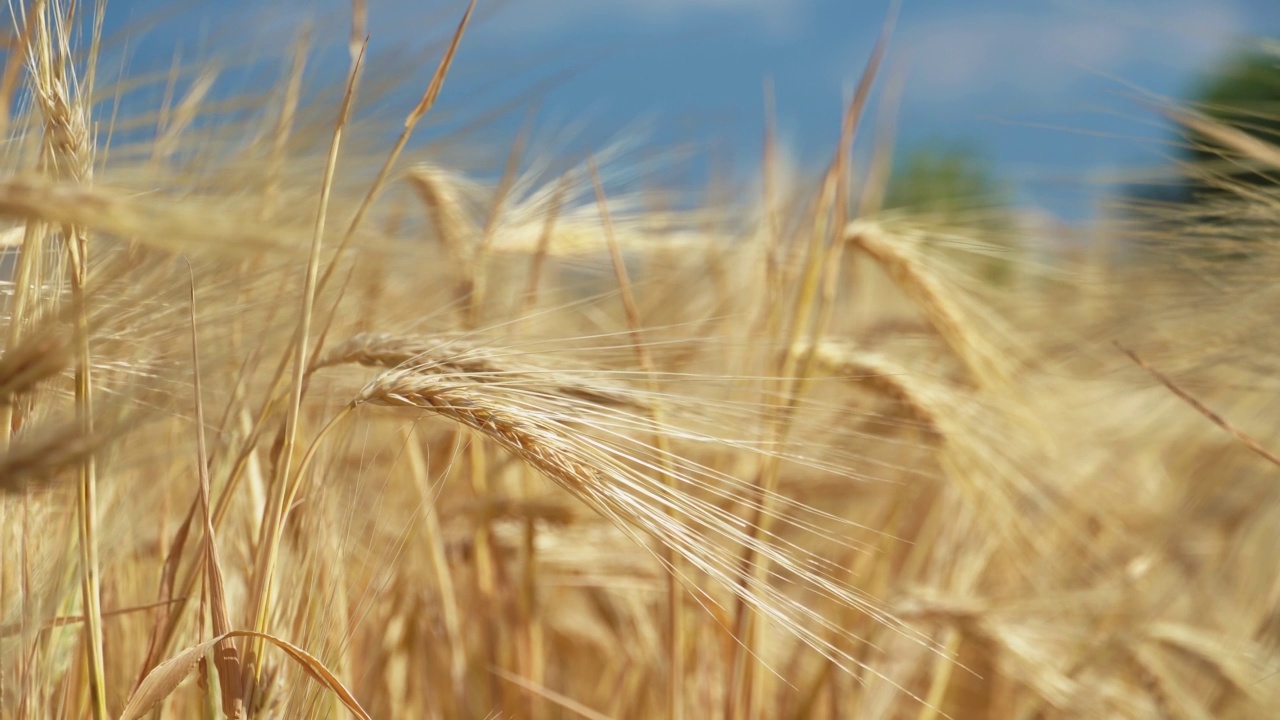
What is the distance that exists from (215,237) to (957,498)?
4.59 ft

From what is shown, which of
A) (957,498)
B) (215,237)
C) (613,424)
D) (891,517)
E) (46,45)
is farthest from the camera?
(957,498)

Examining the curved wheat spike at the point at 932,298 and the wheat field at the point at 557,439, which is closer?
the wheat field at the point at 557,439

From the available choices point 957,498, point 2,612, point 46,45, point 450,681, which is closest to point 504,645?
point 450,681

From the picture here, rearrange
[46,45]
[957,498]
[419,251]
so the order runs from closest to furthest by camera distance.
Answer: [419,251] → [46,45] → [957,498]

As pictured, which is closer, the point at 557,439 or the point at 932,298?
the point at 557,439

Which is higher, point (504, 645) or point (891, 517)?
point (891, 517)

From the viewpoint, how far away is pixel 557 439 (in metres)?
0.64

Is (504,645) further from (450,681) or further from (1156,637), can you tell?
(1156,637)

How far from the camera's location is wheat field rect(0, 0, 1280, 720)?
0.62m

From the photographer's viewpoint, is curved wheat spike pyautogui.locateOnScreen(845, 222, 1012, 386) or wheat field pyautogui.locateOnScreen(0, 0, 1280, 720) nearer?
wheat field pyautogui.locateOnScreen(0, 0, 1280, 720)

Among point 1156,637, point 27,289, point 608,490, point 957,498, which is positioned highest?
point 27,289

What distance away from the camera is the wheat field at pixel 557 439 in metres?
0.62

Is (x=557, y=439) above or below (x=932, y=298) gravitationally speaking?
below

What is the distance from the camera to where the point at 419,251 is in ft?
→ 1.74
